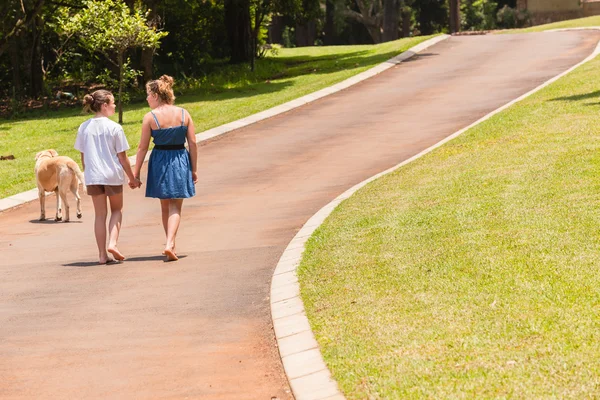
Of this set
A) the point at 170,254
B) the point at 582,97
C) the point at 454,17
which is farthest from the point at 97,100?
the point at 454,17

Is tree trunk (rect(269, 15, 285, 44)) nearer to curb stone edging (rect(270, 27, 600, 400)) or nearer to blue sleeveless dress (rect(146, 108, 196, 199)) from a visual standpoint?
curb stone edging (rect(270, 27, 600, 400))

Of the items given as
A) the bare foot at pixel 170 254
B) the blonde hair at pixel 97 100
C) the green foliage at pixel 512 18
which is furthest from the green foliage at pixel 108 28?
the green foliage at pixel 512 18

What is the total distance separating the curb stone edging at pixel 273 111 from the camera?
60.7 ft

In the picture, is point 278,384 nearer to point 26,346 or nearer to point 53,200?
point 26,346

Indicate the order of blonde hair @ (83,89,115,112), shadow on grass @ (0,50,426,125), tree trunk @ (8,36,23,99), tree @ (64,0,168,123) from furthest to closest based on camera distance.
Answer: tree trunk @ (8,36,23,99) < shadow on grass @ (0,50,426,125) < tree @ (64,0,168,123) < blonde hair @ (83,89,115,112)

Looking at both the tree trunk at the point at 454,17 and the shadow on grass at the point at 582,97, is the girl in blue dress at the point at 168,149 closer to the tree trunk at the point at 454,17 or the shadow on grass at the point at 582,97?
the shadow on grass at the point at 582,97

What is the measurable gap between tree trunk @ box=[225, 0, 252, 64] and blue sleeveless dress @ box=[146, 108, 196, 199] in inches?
1299

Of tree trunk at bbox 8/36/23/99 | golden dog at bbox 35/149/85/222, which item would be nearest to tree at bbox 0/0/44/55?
tree trunk at bbox 8/36/23/99

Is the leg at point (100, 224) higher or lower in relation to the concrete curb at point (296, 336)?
higher

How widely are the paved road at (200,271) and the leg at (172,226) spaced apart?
0.22 m

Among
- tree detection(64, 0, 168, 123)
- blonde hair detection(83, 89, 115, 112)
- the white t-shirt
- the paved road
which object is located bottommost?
the paved road

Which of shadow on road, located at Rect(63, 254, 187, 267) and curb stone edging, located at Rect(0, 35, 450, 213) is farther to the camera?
curb stone edging, located at Rect(0, 35, 450, 213)

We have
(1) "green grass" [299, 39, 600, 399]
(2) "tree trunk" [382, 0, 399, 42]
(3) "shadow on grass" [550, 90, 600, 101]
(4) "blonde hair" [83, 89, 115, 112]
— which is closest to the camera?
(1) "green grass" [299, 39, 600, 399]

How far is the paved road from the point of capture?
786 centimetres
